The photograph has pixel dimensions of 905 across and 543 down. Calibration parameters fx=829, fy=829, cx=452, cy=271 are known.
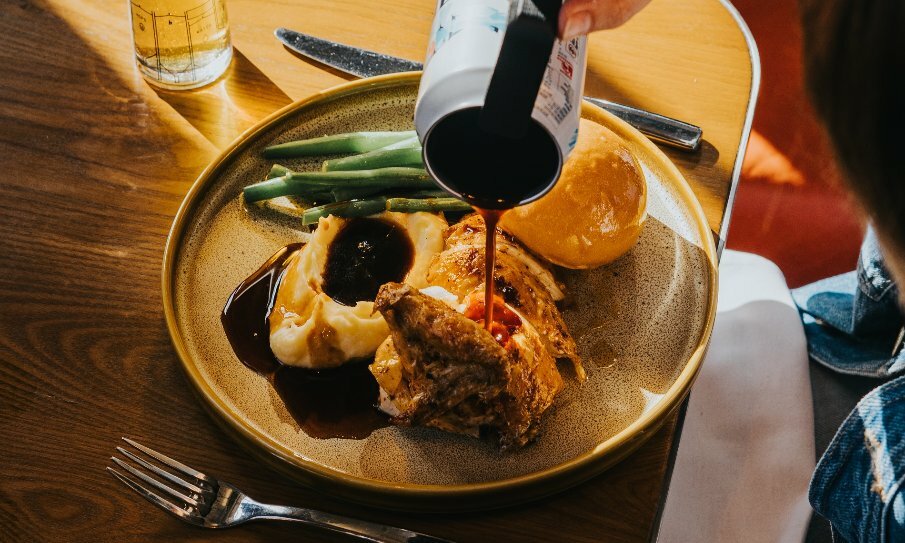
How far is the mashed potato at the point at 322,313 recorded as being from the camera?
1.60 meters

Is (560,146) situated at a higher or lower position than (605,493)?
higher

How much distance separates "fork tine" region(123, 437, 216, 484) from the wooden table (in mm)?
32

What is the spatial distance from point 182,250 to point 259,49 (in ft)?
2.34

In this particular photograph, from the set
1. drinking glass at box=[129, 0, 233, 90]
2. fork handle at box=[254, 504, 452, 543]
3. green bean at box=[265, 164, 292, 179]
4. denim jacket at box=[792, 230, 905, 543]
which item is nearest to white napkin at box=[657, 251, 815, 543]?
denim jacket at box=[792, 230, 905, 543]

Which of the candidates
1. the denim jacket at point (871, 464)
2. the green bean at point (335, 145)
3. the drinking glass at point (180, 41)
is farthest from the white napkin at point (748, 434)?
the drinking glass at point (180, 41)

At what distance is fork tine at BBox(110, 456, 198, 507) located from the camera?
1412 mm

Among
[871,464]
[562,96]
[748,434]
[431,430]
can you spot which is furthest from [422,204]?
[871,464]

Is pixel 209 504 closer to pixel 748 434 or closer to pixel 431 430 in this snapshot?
pixel 431 430

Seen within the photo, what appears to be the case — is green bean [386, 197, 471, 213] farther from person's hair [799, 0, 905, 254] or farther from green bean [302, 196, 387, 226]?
person's hair [799, 0, 905, 254]

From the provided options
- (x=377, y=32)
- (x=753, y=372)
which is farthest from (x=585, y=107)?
(x=753, y=372)

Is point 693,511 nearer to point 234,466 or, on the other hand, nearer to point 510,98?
point 234,466

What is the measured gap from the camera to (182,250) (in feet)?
5.79

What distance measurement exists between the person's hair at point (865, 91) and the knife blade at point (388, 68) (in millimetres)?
1132

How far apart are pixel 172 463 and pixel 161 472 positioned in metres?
0.02
